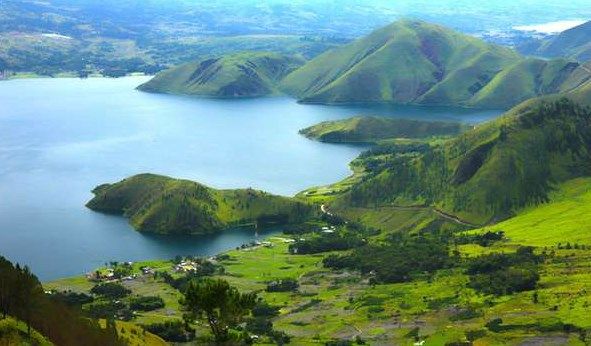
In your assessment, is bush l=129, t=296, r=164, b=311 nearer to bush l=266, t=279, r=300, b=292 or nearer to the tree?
bush l=266, t=279, r=300, b=292

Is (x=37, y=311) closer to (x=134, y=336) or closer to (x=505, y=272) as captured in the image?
(x=134, y=336)

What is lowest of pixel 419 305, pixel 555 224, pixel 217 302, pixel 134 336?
pixel 419 305

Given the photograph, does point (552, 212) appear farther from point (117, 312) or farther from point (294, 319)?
point (117, 312)

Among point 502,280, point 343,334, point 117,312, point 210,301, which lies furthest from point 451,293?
point 210,301

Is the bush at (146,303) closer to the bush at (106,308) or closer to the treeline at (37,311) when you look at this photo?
the bush at (106,308)

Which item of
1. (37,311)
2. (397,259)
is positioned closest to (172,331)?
(37,311)

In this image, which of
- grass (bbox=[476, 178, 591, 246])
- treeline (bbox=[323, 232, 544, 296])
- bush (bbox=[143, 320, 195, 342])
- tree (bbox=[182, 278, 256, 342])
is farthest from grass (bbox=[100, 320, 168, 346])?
grass (bbox=[476, 178, 591, 246])
